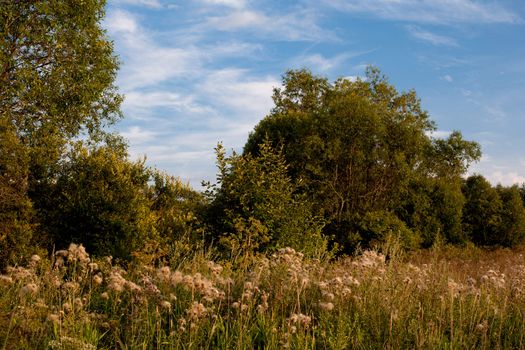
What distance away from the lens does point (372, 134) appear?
18.6m

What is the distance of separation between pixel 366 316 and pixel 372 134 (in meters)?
13.2

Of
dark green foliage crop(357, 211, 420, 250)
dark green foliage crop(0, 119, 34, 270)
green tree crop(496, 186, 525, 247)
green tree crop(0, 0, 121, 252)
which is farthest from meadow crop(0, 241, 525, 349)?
green tree crop(496, 186, 525, 247)

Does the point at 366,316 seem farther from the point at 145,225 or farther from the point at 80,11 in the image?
the point at 80,11

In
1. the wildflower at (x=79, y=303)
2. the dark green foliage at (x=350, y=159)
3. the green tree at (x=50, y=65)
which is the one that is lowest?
the wildflower at (x=79, y=303)

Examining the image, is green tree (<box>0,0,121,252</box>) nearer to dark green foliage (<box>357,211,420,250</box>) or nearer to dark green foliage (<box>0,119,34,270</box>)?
dark green foliage (<box>0,119,34,270</box>)

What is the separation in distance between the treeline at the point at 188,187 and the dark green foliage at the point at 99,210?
0.10 ft

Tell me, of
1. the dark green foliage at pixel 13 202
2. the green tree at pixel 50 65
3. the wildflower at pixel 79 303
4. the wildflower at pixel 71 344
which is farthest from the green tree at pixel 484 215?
the wildflower at pixel 71 344

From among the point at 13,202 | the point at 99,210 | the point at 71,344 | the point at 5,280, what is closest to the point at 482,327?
the point at 71,344

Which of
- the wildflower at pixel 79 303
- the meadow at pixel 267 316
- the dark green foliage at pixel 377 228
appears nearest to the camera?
the meadow at pixel 267 316

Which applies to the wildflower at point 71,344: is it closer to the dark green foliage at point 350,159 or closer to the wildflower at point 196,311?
the wildflower at point 196,311

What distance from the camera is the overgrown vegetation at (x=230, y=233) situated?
5660mm

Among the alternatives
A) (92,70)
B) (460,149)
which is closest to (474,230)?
(460,149)

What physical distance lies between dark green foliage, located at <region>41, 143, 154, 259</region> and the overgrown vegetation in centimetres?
4

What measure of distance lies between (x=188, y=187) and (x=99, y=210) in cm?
451
